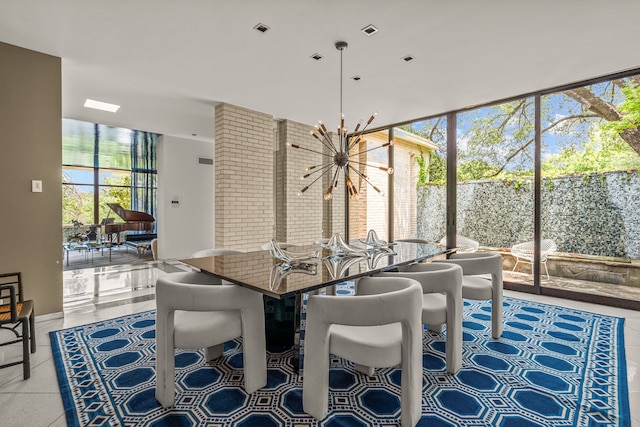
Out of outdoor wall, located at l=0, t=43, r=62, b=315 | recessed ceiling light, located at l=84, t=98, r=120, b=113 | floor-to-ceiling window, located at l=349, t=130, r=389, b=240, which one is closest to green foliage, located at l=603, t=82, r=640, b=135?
floor-to-ceiling window, located at l=349, t=130, r=389, b=240

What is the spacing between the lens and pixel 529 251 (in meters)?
4.37

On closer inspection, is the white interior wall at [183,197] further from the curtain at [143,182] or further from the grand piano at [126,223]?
the curtain at [143,182]

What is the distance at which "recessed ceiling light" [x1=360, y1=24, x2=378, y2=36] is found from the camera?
2.75 m

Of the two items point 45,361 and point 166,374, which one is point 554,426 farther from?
point 45,361

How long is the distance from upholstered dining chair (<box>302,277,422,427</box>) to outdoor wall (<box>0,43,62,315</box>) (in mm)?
3148

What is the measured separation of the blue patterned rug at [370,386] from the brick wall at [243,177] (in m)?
2.16

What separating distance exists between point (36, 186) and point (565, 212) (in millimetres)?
6201

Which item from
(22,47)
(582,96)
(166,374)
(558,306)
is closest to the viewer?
(166,374)

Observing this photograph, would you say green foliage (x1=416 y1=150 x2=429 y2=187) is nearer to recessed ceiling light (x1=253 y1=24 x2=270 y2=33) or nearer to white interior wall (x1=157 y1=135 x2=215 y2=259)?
recessed ceiling light (x1=253 y1=24 x2=270 y2=33)

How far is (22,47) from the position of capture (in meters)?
3.04

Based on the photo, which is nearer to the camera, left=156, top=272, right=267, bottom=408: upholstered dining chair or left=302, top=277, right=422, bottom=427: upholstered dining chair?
left=302, top=277, right=422, bottom=427: upholstered dining chair

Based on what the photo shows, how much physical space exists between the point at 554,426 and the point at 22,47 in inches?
205

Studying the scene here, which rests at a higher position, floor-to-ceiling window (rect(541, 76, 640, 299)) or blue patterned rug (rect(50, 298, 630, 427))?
floor-to-ceiling window (rect(541, 76, 640, 299))

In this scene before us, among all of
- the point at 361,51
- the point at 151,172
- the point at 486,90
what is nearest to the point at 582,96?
the point at 486,90
